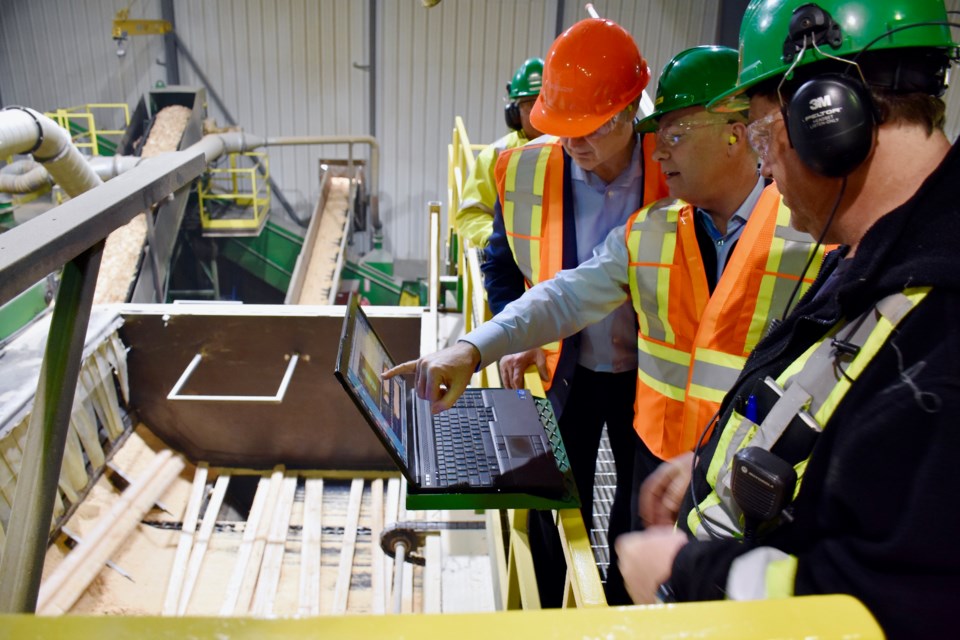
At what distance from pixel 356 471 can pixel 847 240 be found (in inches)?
154

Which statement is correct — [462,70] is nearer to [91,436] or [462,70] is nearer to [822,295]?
[91,436]

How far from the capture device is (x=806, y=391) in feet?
3.12

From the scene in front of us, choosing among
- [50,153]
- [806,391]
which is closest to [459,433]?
[806,391]

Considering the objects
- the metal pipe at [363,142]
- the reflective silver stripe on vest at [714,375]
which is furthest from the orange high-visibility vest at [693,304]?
the metal pipe at [363,142]

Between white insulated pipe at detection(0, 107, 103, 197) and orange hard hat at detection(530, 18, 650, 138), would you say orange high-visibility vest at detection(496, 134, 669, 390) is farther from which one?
white insulated pipe at detection(0, 107, 103, 197)

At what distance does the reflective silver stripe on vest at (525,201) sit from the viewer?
2420 mm

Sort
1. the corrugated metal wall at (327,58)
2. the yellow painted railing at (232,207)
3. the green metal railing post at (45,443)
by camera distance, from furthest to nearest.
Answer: the corrugated metal wall at (327,58), the yellow painted railing at (232,207), the green metal railing post at (45,443)

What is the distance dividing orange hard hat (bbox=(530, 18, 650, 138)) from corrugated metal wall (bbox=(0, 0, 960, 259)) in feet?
29.8

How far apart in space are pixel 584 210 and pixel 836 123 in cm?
149

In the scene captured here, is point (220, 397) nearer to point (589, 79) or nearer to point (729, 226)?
point (589, 79)

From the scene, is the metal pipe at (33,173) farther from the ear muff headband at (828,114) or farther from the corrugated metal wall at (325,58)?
the ear muff headband at (828,114)

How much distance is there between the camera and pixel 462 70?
35.2ft

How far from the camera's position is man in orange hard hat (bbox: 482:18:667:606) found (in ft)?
7.13

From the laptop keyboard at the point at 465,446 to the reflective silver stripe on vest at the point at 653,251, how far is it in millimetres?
585
